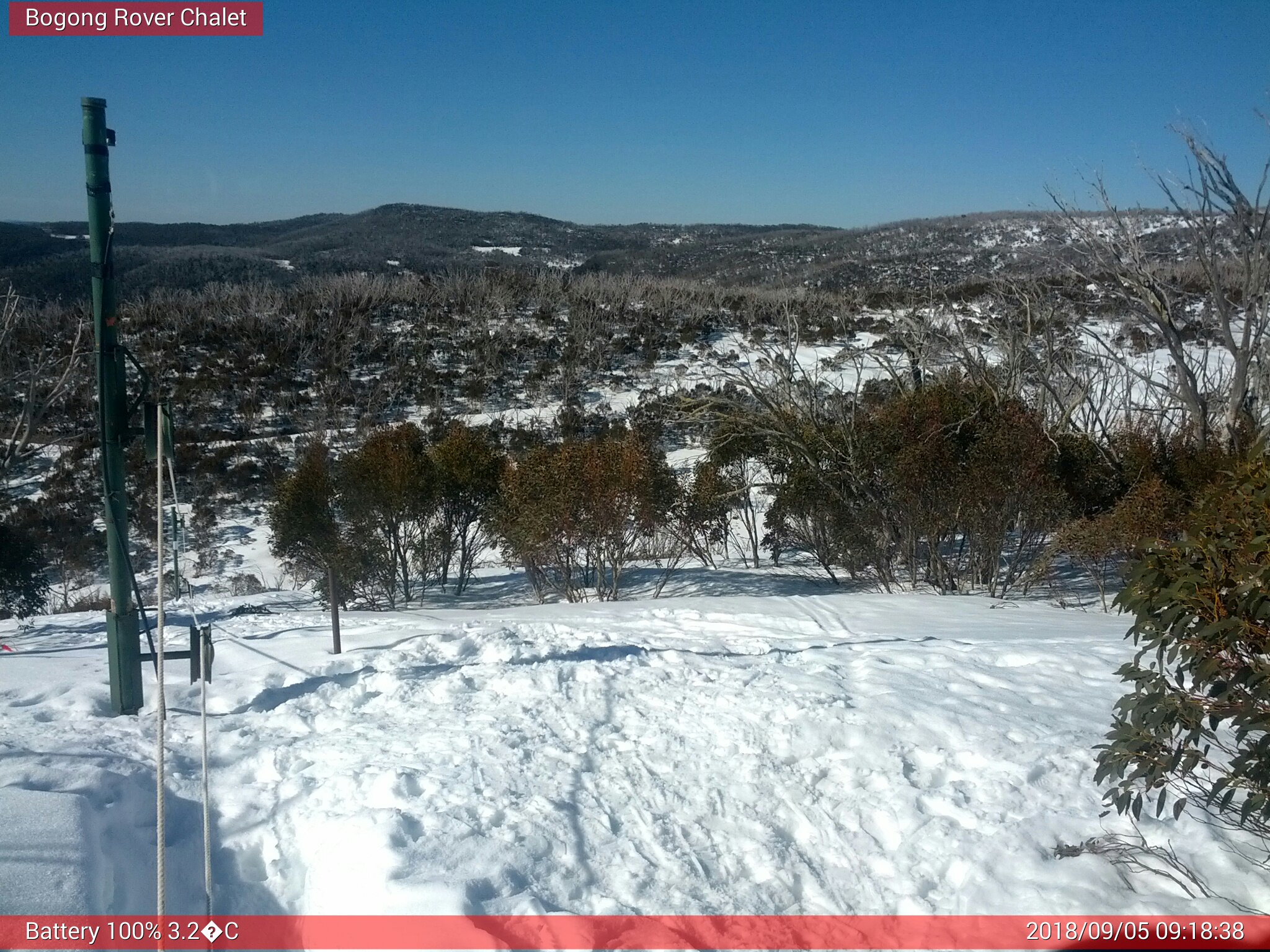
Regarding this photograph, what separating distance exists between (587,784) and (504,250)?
7165 centimetres

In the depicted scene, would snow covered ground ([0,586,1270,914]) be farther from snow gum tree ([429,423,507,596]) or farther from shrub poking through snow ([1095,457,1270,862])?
snow gum tree ([429,423,507,596])

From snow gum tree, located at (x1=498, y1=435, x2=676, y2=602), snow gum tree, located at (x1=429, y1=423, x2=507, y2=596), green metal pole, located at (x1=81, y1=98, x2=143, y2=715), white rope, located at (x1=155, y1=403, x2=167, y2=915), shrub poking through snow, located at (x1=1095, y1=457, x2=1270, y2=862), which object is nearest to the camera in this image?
shrub poking through snow, located at (x1=1095, y1=457, x2=1270, y2=862)

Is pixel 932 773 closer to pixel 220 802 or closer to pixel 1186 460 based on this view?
pixel 220 802

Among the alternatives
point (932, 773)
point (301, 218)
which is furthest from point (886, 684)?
point (301, 218)

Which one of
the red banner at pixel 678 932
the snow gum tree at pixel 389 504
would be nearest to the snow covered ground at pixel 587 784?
the red banner at pixel 678 932

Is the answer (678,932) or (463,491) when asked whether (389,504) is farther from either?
(678,932)

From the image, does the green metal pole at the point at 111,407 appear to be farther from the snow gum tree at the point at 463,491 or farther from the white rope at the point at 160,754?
the snow gum tree at the point at 463,491

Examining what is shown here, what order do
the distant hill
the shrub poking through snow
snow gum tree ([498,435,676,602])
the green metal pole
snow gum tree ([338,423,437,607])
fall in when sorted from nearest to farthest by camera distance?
the shrub poking through snow
the green metal pole
snow gum tree ([498,435,676,602])
snow gum tree ([338,423,437,607])
the distant hill

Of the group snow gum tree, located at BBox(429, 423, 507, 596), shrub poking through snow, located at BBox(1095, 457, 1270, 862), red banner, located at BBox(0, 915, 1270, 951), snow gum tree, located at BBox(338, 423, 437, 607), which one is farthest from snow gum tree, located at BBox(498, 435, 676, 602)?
shrub poking through snow, located at BBox(1095, 457, 1270, 862)

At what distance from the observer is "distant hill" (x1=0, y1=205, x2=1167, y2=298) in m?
42.3

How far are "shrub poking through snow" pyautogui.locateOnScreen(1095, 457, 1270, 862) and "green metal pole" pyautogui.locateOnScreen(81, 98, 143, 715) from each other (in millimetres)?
4886

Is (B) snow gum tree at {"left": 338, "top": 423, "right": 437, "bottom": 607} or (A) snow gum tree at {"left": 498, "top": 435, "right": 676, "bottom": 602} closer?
(A) snow gum tree at {"left": 498, "top": 435, "right": 676, "bottom": 602}

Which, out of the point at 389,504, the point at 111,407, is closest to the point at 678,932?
the point at 111,407

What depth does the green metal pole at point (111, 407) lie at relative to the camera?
4695 millimetres
